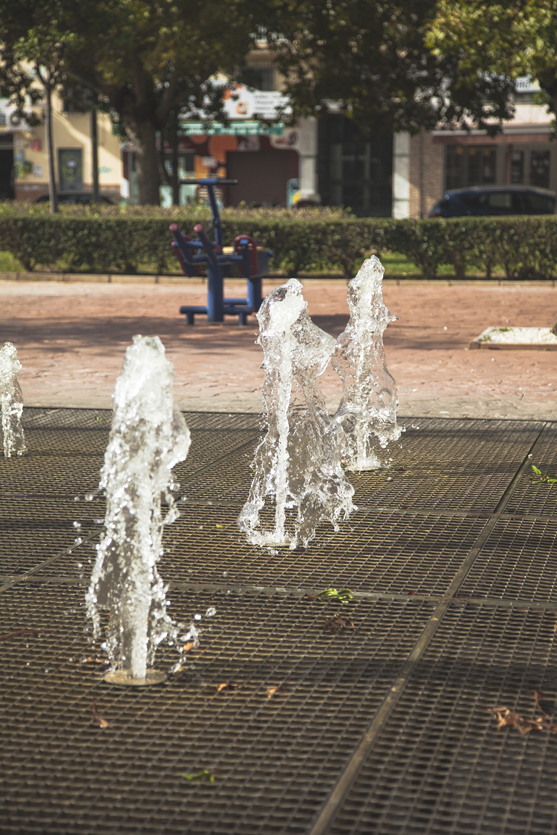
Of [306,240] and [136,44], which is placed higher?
[136,44]

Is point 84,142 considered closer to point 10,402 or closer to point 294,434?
point 10,402

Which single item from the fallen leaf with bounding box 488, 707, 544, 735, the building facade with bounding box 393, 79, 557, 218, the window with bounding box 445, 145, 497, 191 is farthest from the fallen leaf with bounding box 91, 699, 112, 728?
the window with bounding box 445, 145, 497, 191

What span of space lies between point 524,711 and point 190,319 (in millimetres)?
10041

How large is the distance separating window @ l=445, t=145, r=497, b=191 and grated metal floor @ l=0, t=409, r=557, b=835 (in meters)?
33.5

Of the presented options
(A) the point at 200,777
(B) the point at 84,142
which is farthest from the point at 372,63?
(B) the point at 84,142

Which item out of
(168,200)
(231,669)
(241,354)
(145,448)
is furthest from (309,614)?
(168,200)

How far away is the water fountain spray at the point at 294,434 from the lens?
14.1 feet

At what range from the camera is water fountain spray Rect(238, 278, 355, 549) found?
14.1 feet

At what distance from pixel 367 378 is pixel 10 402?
Result: 6.44 ft

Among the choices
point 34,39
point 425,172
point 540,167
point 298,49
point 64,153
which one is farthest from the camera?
point 64,153

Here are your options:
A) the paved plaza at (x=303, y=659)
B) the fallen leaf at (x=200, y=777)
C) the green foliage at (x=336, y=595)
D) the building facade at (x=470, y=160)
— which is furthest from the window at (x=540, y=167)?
the fallen leaf at (x=200, y=777)

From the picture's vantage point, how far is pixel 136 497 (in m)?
2.98

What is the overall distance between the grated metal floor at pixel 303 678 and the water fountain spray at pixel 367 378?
2.24 feet

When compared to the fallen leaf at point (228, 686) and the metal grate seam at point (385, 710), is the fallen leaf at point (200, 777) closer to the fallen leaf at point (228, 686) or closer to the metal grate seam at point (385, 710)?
the metal grate seam at point (385, 710)
